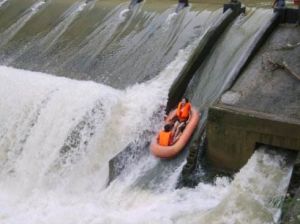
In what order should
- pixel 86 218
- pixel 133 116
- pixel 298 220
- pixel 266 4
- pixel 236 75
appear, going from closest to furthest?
pixel 298 220
pixel 86 218
pixel 236 75
pixel 133 116
pixel 266 4

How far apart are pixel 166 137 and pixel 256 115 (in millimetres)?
1954

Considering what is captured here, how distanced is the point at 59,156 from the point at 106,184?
1.56m

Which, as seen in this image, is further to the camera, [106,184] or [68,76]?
[68,76]

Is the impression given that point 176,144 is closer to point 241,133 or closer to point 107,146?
point 241,133

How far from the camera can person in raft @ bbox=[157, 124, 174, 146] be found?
947 cm

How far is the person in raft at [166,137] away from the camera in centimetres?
947

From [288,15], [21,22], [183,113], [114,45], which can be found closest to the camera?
[183,113]

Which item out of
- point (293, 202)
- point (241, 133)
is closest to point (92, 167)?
point (241, 133)

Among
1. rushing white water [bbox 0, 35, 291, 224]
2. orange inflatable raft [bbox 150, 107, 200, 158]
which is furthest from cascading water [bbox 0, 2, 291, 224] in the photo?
orange inflatable raft [bbox 150, 107, 200, 158]

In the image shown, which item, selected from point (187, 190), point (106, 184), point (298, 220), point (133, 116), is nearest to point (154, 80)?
point (133, 116)

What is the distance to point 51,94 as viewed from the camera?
39.0 ft

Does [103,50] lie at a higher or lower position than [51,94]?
higher

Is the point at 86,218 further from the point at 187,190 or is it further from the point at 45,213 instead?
the point at 187,190

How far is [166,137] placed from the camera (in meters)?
9.49
